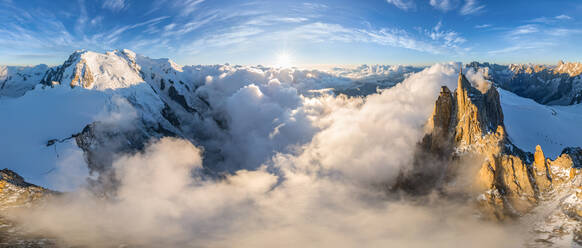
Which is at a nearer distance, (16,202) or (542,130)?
(16,202)

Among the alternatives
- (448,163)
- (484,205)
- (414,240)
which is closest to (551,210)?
(484,205)

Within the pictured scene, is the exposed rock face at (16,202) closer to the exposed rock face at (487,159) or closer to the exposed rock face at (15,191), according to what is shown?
the exposed rock face at (15,191)

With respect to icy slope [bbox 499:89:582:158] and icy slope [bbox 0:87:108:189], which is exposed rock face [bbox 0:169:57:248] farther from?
icy slope [bbox 499:89:582:158]

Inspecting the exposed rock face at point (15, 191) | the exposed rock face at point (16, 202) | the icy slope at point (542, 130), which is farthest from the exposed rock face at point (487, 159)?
the exposed rock face at point (15, 191)

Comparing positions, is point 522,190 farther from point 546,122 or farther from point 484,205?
point 546,122

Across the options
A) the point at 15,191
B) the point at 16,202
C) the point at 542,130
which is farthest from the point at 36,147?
the point at 542,130

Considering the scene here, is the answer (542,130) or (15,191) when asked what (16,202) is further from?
(542,130)
